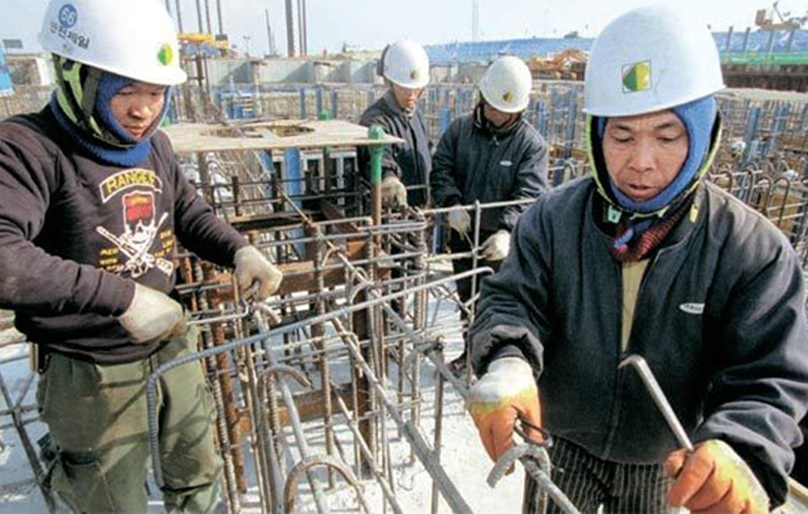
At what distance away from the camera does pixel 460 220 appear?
4.68m

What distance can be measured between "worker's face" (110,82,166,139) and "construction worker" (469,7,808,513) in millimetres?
1592

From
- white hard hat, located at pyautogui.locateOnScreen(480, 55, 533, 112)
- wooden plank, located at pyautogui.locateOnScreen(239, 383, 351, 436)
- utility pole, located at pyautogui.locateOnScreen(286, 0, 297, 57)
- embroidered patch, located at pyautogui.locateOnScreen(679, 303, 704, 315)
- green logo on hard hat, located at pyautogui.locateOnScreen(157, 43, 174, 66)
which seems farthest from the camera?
utility pole, located at pyautogui.locateOnScreen(286, 0, 297, 57)

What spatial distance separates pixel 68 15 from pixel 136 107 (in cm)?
44

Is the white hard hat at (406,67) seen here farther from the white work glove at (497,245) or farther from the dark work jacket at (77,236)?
the dark work jacket at (77,236)

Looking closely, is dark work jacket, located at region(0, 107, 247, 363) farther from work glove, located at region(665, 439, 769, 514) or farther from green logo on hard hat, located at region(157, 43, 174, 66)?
work glove, located at region(665, 439, 769, 514)

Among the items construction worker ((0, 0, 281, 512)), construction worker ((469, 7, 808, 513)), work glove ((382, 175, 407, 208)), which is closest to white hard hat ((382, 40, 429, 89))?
work glove ((382, 175, 407, 208))

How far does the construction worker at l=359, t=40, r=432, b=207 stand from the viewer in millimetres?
5020

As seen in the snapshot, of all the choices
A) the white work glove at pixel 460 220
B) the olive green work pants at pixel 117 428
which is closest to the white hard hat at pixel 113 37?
the olive green work pants at pixel 117 428

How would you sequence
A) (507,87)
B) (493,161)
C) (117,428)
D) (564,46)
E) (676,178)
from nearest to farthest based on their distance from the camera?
(676,178)
(117,428)
(507,87)
(493,161)
(564,46)

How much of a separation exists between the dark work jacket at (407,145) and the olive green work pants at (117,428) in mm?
2762

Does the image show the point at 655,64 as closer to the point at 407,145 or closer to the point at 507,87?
the point at 507,87

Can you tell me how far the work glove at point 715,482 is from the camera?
1.26 meters

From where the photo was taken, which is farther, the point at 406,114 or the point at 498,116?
the point at 406,114

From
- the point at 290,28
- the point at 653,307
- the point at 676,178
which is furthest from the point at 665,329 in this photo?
the point at 290,28
